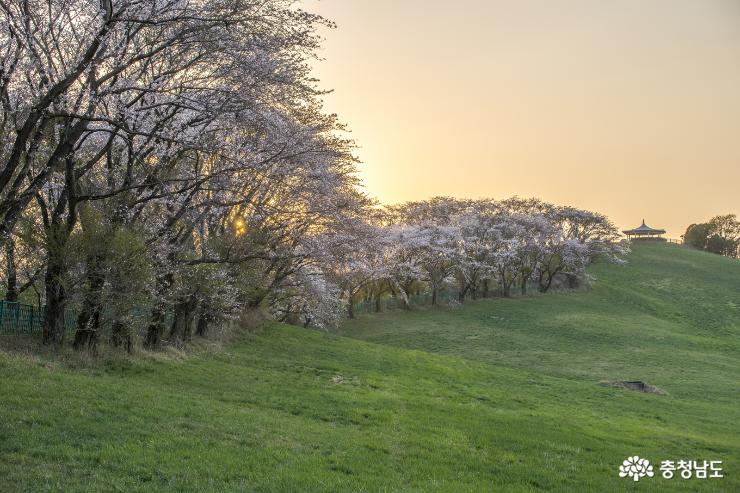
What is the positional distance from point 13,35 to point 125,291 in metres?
7.99

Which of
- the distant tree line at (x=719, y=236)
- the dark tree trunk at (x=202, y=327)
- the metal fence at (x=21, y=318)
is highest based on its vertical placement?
the distant tree line at (x=719, y=236)

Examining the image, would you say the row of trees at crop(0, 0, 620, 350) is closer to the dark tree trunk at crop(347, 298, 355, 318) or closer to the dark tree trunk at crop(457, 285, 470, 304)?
the dark tree trunk at crop(347, 298, 355, 318)

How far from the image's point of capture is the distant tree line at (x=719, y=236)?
129 metres

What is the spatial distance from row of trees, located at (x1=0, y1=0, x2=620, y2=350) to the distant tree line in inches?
4739

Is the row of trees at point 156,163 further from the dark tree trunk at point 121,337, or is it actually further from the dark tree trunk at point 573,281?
the dark tree trunk at point 573,281

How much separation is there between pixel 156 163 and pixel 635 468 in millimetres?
18405

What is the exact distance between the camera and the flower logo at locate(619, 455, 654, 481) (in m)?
13.7

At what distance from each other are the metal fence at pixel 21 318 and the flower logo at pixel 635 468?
56.3ft

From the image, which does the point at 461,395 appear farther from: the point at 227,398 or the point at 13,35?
the point at 13,35

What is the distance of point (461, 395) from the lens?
25.1 meters

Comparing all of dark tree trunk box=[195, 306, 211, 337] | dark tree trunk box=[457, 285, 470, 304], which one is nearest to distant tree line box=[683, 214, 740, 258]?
dark tree trunk box=[457, 285, 470, 304]

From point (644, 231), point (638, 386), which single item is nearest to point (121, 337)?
point (638, 386)

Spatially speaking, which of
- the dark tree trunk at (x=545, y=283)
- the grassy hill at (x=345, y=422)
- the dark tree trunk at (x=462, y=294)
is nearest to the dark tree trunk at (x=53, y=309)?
the grassy hill at (x=345, y=422)

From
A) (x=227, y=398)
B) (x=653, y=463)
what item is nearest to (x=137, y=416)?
(x=227, y=398)
